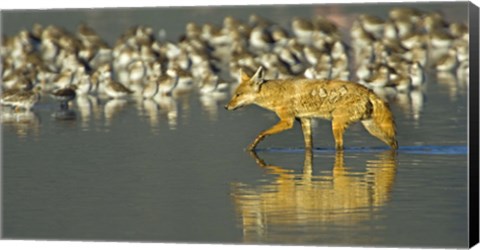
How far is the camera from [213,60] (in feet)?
125

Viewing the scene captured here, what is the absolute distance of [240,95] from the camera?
65.1 feet

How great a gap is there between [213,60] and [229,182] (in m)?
20.8

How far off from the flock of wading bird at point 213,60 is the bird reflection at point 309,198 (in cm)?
712

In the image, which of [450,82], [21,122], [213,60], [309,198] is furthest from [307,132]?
[213,60]

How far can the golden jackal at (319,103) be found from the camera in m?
19.3

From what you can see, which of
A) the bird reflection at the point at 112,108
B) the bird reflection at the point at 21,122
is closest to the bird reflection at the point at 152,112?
the bird reflection at the point at 112,108

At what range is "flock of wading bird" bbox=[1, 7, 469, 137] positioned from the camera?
97.6 ft

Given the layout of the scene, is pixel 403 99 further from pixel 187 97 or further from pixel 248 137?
pixel 248 137

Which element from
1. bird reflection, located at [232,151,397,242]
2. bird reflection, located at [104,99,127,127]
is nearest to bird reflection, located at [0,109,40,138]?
bird reflection, located at [104,99,127,127]

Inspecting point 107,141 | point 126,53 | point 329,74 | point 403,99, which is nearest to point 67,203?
point 107,141

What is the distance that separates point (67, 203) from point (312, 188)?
2.54 metres

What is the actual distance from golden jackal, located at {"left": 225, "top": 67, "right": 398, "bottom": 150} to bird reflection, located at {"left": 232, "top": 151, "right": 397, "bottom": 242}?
70 cm

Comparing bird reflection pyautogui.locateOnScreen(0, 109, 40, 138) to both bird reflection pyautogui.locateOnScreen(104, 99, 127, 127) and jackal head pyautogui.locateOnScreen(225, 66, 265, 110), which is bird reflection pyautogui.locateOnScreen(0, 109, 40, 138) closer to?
bird reflection pyautogui.locateOnScreen(104, 99, 127, 127)

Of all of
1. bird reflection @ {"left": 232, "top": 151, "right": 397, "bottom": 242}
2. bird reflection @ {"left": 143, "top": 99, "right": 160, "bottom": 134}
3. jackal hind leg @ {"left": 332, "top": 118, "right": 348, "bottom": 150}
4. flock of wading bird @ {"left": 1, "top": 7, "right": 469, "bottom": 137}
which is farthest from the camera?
flock of wading bird @ {"left": 1, "top": 7, "right": 469, "bottom": 137}
